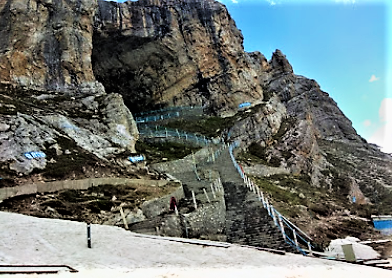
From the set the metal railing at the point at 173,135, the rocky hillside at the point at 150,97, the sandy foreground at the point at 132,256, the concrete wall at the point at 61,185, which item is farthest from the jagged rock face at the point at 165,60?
the sandy foreground at the point at 132,256

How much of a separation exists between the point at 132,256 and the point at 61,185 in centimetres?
1072

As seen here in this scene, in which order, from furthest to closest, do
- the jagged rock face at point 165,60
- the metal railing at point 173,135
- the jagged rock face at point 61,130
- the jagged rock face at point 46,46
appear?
1. the jagged rock face at point 165,60
2. the metal railing at point 173,135
3. the jagged rock face at point 46,46
4. the jagged rock face at point 61,130

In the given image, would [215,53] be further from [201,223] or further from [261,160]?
[201,223]

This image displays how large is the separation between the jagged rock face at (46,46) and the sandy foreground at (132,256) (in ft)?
104

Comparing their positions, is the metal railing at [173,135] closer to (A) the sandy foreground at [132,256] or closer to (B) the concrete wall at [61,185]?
(B) the concrete wall at [61,185]

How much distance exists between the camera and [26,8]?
163 feet

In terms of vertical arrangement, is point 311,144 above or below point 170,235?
above

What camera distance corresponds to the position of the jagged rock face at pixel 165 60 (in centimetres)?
6106

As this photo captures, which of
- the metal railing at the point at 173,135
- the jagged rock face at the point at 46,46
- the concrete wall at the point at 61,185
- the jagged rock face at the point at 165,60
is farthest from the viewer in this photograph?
the jagged rock face at the point at 165,60

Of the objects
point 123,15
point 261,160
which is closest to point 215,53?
point 123,15

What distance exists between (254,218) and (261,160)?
88.6 feet

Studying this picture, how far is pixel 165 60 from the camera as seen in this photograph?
6244cm

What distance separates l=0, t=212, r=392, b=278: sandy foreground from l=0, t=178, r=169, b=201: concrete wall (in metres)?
3.22

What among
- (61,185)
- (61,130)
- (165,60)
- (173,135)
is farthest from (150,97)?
(61,185)
